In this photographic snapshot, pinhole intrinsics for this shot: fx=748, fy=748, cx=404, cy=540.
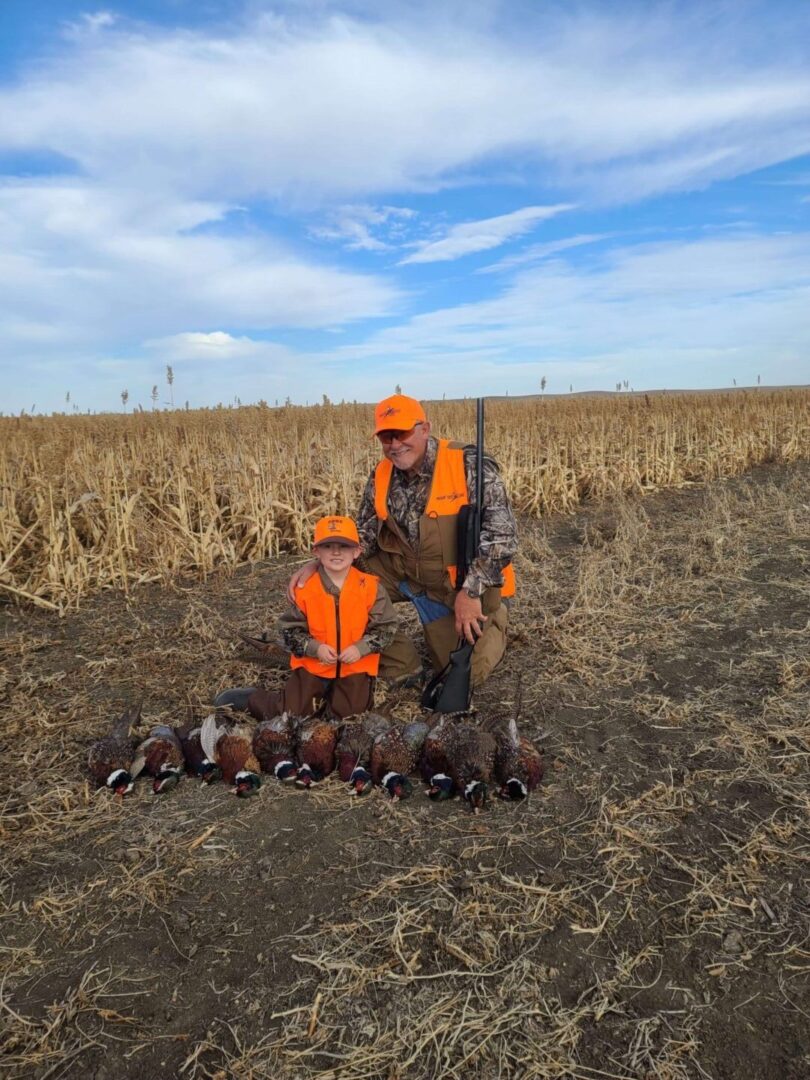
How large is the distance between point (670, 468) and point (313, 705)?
947 centimetres

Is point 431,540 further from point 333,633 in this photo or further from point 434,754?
point 434,754

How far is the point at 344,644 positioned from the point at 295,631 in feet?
1.02

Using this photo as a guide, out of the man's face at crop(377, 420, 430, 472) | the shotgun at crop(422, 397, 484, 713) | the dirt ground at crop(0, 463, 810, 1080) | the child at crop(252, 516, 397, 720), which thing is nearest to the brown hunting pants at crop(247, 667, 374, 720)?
the child at crop(252, 516, 397, 720)

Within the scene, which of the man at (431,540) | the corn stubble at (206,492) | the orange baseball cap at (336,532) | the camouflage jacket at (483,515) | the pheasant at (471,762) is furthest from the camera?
the corn stubble at (206,492)

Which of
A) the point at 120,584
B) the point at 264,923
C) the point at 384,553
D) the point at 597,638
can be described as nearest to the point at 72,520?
the point at 120,584

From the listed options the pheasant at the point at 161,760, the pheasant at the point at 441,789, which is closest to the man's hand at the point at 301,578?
the pheasant at the point at 161,760

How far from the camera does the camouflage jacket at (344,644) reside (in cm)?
443

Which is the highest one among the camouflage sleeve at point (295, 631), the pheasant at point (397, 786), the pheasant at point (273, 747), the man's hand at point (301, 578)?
the man's hand at point (301, 578)

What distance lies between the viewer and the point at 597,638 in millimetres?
5566

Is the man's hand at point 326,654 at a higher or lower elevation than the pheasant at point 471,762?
higher

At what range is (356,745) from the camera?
3816 millimetres

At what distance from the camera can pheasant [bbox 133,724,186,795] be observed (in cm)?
380

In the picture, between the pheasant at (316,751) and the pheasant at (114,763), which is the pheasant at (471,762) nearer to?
the pheasant at (316,751)

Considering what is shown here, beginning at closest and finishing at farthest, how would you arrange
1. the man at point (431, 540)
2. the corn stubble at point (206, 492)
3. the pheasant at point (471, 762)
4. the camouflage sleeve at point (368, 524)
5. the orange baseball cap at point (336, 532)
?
the pheasant at point (471, 762)
the orange baseball cap at point (336, 532)
the man at point (431, 540)
the camouflage sleeve at point (368, 524)
the corn stubble at point (206, 492)
